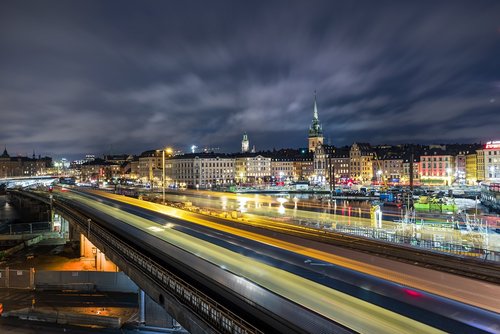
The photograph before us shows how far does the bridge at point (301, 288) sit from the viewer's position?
1037 centimetres

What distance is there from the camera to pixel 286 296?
40.1 feet

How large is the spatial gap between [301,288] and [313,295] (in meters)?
0.72

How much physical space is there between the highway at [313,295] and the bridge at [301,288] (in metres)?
0.03

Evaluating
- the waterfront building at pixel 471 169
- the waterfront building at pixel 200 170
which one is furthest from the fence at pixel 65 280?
the waterfront building at pixel 471 169

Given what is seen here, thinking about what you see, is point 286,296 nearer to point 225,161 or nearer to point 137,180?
point 225,161

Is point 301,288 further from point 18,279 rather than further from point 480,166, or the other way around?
point 480,166

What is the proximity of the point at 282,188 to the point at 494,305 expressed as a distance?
114m

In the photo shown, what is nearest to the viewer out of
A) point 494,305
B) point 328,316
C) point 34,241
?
point 328,316

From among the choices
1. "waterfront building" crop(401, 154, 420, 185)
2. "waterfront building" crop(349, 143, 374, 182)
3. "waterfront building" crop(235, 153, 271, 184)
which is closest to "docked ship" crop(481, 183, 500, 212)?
"waterfront building" crop(401, 154, 420, 185)

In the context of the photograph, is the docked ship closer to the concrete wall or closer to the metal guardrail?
the concrete wall

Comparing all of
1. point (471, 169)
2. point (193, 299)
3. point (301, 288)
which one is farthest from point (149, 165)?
point (301, 288)

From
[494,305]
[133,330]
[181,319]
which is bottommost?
[133,330]

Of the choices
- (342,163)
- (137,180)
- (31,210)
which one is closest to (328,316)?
Result: (31,210)

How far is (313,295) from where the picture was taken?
1193 centimetres
